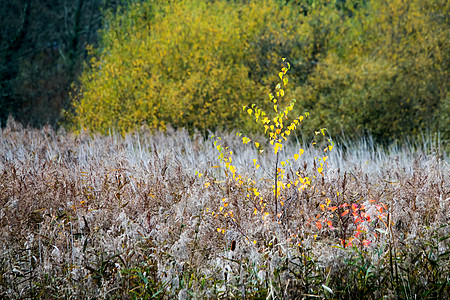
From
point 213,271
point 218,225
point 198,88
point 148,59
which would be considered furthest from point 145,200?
point 148,59

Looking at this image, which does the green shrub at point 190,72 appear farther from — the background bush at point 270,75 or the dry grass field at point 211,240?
the dry grass field at point 211,240

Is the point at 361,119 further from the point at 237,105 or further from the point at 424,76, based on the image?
the point at 237,105

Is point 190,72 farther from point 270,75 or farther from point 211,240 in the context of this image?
point 211,240

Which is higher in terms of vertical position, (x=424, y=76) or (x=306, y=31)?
(x=306, y=31)

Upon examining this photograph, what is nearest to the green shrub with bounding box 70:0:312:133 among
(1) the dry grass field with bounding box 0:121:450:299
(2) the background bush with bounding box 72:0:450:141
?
(2) the background bush with bounding box 72:0:450:141

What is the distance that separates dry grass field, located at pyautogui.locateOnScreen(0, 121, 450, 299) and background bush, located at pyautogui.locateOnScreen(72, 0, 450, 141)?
7.16 meters

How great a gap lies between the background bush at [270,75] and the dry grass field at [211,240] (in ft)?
23.5

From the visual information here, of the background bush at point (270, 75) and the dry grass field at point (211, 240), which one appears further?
the background bush at point (270, 75)

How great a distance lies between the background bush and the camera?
13.0m

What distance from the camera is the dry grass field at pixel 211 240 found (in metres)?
3.12

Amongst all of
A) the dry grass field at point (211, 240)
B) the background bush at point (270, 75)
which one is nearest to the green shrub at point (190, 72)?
the background bush at point (270, 75)

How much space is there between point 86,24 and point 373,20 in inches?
677

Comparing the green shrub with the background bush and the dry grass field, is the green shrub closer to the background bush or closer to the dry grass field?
the background bush

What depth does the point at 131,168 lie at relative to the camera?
5.56m
